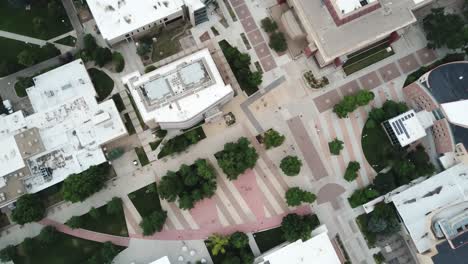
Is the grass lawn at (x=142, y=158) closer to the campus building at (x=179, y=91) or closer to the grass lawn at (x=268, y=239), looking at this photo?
the campus building at (x=179, y=91)

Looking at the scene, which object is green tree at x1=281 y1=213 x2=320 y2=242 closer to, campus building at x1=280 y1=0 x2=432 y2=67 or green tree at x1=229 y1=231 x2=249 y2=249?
green tree at x1=229 y1=231 x2=249 y2=249

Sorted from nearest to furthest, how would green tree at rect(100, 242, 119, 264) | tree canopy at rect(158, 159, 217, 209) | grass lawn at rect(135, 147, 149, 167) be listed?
1. green tree at rect(100, 242, 119, 264)
2. tree canopy at rect(158, 159, 217, 209)
3. grass lawn at rect(135, 147, 149, 167)

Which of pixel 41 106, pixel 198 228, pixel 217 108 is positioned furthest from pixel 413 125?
pixel 41 106

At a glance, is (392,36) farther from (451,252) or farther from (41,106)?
(41,106)

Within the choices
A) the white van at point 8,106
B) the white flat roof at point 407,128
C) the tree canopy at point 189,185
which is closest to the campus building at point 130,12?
the white van at point 8,106

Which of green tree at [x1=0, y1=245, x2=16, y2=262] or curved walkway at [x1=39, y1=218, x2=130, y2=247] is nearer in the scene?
green tree at [x1=0, y1=245, x2=16, y2=262]

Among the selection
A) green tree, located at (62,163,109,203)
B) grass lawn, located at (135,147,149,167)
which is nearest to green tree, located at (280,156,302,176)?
grass lawn, located at (135,147,149,167)

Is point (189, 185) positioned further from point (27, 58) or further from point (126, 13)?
point (27, 58)
